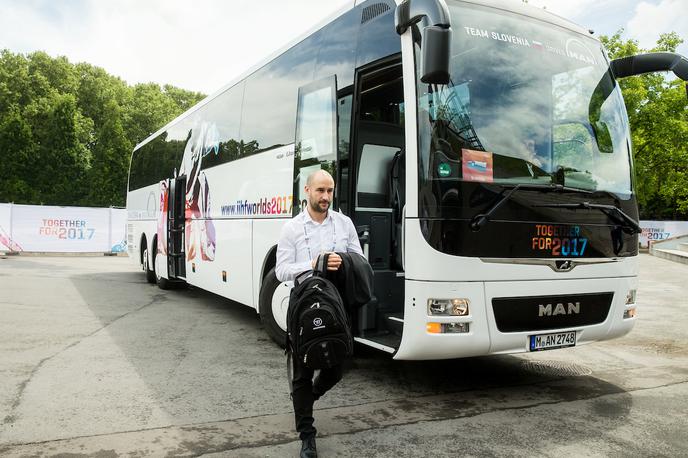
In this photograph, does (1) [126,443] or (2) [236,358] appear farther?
(2) [236,358]

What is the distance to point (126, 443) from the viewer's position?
4152mm

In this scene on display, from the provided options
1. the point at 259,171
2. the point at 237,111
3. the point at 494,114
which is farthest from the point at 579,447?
the point at 237,111

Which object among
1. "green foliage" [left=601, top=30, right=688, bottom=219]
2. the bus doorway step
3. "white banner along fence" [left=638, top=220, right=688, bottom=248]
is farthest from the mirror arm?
"green foliage" [left=601, top=30, right=688, bottom=219]

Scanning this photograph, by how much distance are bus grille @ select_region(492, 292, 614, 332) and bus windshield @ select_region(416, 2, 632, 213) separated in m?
0.96

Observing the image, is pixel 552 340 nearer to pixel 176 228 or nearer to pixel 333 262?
pixel 333 262

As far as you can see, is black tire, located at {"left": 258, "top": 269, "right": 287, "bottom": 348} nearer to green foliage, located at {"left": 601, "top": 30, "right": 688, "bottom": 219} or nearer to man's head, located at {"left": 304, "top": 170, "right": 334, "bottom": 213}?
man's head, located at {"left": 304, "top": 170, "right": 334, "bottom": 213}

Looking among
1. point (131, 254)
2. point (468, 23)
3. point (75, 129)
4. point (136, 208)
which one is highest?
point (75, 129)

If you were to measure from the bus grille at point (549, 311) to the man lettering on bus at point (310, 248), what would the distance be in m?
1.57

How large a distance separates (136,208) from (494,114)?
1299 cm

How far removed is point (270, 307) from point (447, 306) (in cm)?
308

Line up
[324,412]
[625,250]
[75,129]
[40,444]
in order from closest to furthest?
[40,444], [324,412], [625,250], [75,129]

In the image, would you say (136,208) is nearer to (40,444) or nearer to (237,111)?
(237,111)

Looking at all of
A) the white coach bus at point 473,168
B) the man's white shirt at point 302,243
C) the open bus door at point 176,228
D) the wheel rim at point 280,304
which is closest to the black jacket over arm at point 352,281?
the man's white shirt at point 302,243

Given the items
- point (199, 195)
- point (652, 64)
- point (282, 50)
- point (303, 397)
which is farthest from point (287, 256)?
point (199, 195)
